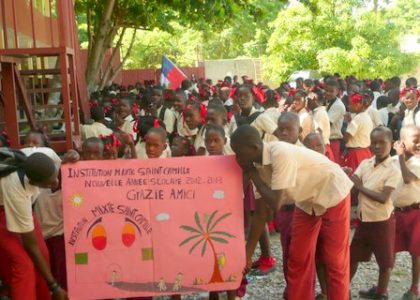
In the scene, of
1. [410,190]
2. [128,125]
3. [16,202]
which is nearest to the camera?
[16,202]

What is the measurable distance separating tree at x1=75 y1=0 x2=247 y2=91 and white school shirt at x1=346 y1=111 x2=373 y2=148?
4306mm

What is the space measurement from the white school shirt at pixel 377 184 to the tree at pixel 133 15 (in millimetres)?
6534

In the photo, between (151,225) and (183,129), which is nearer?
(151,225)

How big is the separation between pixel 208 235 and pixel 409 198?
5.64 ft

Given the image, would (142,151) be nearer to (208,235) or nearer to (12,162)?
(208,235)

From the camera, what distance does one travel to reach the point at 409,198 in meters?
4.50

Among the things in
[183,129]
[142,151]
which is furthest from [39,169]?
[183,129]

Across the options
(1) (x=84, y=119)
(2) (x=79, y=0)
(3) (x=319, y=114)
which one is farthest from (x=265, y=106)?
(2) (x=79, y=0)

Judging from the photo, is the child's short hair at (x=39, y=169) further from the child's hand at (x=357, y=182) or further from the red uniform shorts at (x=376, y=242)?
the red uniform shorts at (x=376, y=242)

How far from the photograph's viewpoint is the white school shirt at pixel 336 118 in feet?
24.7

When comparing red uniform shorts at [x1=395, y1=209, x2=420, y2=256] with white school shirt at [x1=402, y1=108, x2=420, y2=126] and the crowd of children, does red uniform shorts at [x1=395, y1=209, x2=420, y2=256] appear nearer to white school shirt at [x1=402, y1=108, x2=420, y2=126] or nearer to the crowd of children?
the crowd of children

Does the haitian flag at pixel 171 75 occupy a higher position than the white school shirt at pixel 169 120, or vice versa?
→ the haitian flag at pixel 171 75

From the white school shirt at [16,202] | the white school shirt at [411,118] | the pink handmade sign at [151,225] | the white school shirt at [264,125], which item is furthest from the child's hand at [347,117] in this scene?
the white school shirt at [16,202]

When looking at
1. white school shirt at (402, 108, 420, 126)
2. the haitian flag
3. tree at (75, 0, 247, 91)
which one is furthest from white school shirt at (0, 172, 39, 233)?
the haitian flag
